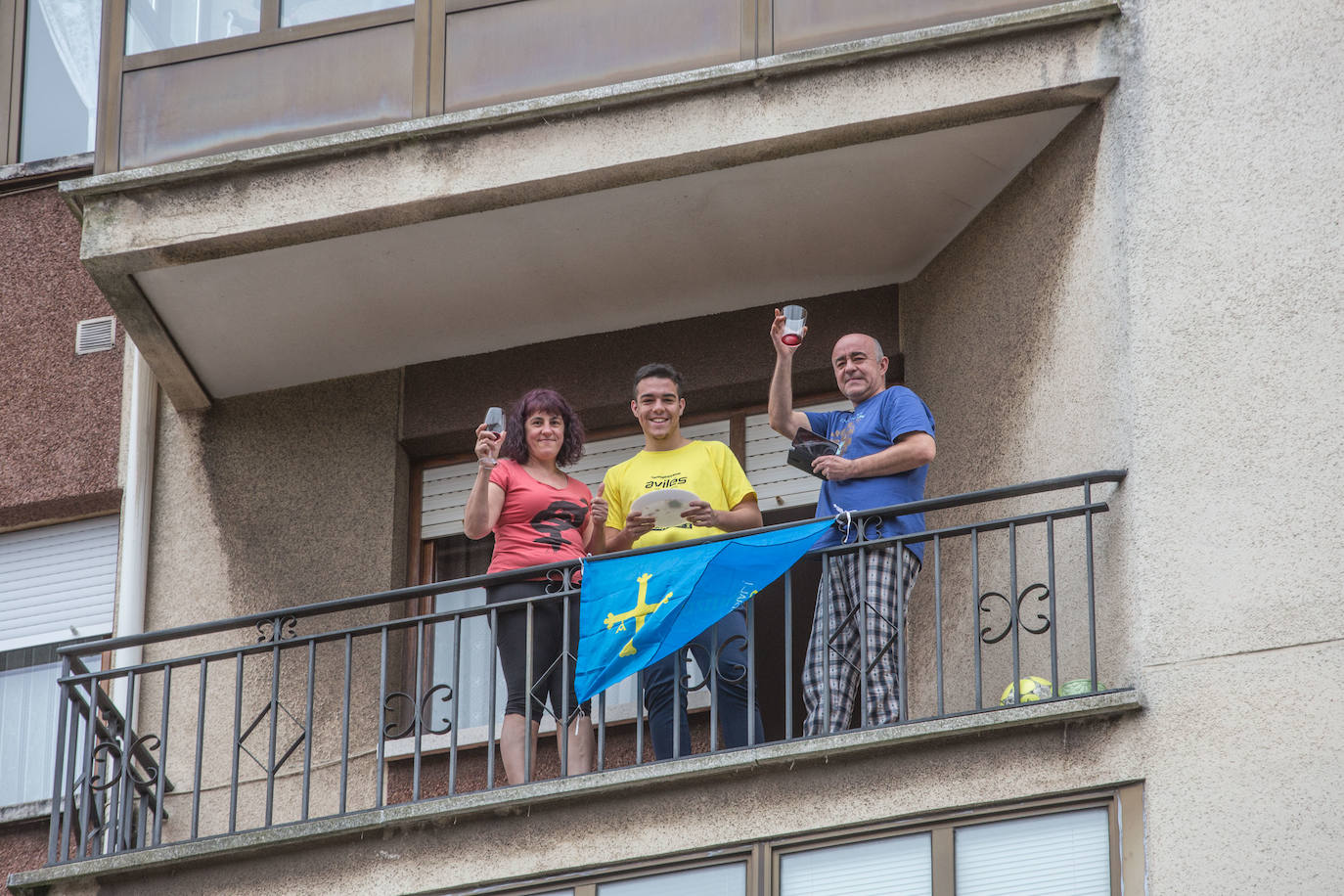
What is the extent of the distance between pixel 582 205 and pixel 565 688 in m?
2.50

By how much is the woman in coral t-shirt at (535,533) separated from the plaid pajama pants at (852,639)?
1.03 metres

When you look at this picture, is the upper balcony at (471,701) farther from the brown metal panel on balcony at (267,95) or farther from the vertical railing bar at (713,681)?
the brown metal panel on balcony at (267,95)

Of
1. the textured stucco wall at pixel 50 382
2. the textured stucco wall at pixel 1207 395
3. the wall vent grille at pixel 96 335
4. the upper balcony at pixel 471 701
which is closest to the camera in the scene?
the textured stucco wall at pixel 1207 395

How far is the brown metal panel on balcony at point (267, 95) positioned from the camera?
11320mm

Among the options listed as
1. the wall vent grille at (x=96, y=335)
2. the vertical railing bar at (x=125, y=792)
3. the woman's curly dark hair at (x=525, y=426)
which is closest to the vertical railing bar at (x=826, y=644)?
the woman's curly dark hair at (x=525, y=426)

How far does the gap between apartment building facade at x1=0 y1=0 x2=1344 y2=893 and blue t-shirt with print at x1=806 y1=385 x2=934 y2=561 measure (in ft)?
0.99

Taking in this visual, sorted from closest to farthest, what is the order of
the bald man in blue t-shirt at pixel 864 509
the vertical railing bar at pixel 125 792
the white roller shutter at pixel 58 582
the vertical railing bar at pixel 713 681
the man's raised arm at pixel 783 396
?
1. the bald man in blue t-shirt at pixel 864 509
2. the vertical railing bar at pixel 713 681
3. the man's raised arm at pixel 783 396
4. the vertical railing bar at pixel 125 792
5. the white roller shutter at pixel 58 582

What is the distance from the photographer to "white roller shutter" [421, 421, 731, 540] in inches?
485

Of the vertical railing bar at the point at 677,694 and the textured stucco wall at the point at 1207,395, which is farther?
the vertical railing bar at the point at 677,694

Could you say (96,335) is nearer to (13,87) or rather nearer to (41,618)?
(41,618)

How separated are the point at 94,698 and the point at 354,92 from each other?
3013mm

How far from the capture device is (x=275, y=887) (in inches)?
396

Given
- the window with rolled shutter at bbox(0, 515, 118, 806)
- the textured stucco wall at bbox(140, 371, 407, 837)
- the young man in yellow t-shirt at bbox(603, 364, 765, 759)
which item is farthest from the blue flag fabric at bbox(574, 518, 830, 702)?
the window with rolled shutter at bbox(0, 515, 118, 806)

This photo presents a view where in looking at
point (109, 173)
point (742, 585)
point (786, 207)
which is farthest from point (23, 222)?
point (742, 585)
